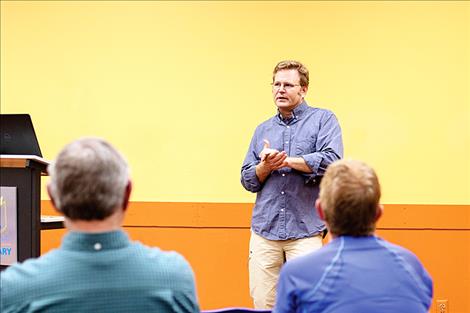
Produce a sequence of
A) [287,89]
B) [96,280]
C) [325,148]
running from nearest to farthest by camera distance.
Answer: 1. [96,280]
2. [325,148]
3. [287,89]

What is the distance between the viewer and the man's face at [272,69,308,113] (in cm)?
326

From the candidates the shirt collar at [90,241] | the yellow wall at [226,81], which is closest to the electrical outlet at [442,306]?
the yellow wall at [226,81]

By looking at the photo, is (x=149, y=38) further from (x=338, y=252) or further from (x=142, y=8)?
(x=338, y=252)

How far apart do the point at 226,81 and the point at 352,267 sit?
267 cm

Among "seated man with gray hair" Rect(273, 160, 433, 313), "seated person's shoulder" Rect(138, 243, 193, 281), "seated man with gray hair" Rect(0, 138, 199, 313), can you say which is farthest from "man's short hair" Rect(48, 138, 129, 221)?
"seated man with gray hair" Rect(273, 160, 433, 313)

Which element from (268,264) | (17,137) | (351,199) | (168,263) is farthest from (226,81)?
(168,263)

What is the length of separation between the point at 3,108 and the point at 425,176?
2796 mm

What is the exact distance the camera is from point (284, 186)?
317 centimetres

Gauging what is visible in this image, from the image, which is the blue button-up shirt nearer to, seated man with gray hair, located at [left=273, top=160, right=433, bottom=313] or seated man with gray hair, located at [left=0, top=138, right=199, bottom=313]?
seated man with gray hair, located at [left=273, top=160, right=433, bottom=313]

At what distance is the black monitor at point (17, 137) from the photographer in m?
2.86

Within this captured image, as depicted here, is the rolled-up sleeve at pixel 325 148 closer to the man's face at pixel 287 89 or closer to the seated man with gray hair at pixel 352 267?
the man's face at pixel 287 89

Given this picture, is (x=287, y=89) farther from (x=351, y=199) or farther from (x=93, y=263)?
(x=93, y=263)

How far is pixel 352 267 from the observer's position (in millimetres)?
1578

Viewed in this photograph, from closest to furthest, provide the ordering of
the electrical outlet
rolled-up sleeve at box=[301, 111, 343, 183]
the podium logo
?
the podium logo, rolled-up sleeve at box=[301, 111, 343, 183], the electrical outlet
